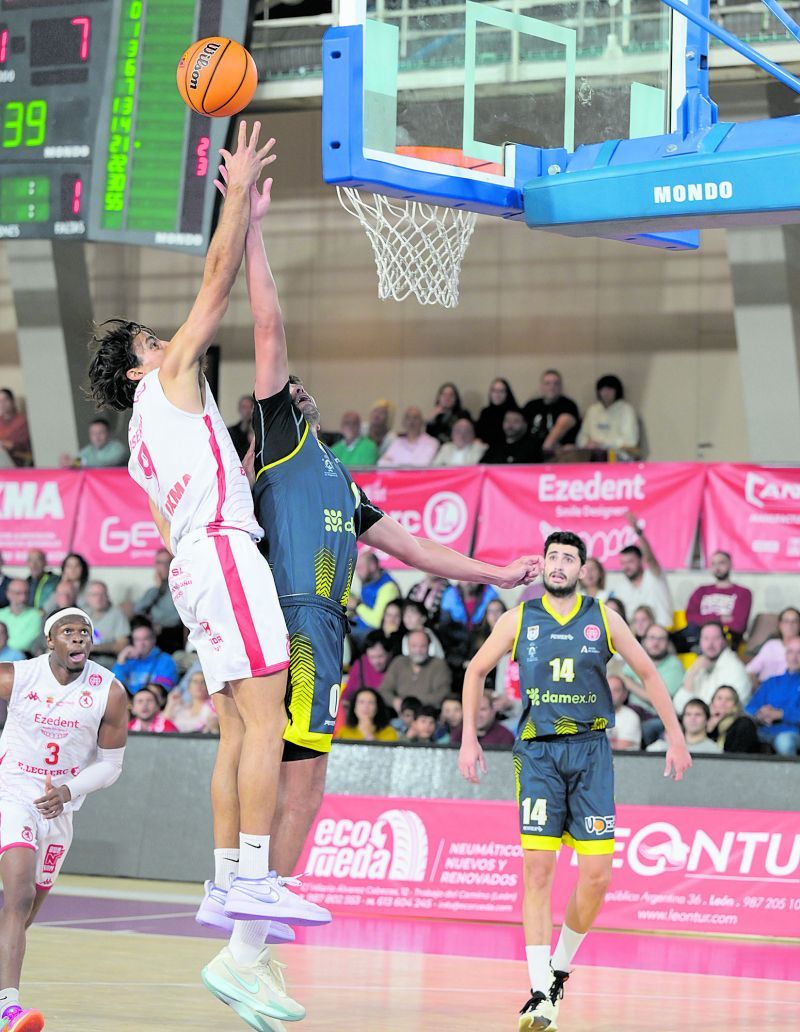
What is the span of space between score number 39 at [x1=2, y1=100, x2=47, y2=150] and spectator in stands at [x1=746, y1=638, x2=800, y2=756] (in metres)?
7.71

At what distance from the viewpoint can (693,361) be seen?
17578mm

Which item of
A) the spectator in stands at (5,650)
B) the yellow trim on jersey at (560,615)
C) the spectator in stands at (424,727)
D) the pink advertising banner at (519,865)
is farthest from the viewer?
the spectator in stands at (5,650)

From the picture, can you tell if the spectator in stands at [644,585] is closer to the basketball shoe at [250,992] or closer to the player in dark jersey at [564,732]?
the player in dark jersey at [564,732]

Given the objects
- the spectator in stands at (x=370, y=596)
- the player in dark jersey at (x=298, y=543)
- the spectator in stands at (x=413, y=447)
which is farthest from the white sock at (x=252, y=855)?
the spectator in stands at (x=413, y=447)

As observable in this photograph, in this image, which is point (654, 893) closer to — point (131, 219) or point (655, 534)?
point (655, 534)

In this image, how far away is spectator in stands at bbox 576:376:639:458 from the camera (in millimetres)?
16516

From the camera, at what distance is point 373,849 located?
12.0 metres

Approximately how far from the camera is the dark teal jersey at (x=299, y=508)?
6.11m

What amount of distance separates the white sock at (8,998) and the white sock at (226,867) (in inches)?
44.3

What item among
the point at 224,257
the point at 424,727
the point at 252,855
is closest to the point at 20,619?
the point at 424,727

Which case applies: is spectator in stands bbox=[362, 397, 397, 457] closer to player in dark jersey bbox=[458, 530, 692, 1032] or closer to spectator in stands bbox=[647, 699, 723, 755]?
spectator in stands bbox=[647, 699, 723, 755]

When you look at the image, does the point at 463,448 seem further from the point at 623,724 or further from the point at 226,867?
the point at 226,867

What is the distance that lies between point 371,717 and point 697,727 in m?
2.75

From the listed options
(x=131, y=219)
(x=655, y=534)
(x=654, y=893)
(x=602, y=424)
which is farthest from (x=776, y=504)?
(x=131, y=219)
